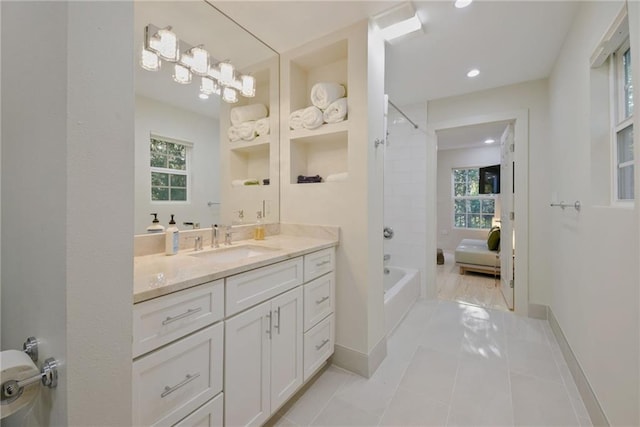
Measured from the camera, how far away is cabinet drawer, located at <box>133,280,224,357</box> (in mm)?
844

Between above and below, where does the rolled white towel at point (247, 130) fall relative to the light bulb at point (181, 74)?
below

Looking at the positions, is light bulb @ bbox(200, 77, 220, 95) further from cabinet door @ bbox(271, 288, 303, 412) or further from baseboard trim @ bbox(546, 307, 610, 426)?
baseboard trim @ bbox(546, 307, 610, 426)

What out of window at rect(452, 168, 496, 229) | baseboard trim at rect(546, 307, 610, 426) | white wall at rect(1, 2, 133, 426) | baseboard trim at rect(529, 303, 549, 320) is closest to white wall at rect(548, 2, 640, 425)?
baseboard trim at rect(546, 307, 610, 426)

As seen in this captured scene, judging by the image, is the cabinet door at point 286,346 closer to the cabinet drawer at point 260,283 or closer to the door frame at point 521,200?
the cabinet drawer at point 260,283

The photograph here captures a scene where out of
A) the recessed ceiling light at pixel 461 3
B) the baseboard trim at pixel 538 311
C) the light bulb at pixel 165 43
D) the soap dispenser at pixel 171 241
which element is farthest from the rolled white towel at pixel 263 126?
the baseboard trim at pixel 538 311

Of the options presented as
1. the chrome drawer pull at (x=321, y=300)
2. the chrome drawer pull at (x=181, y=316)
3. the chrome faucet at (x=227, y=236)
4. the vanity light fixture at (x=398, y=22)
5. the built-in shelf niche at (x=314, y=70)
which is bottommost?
the chrome drawer pull at (x=321, y=300)

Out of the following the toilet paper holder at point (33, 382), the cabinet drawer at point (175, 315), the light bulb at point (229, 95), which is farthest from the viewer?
the light bulb at point (229, 95)

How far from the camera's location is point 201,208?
1771mm

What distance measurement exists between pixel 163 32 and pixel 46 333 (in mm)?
1628

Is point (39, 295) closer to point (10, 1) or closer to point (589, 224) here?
point (10, 1)

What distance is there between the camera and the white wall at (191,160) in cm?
144

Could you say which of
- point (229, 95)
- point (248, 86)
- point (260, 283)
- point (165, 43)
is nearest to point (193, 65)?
point (165, 43)

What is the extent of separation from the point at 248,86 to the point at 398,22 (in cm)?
115

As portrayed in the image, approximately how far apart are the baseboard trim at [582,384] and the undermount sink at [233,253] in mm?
1896
